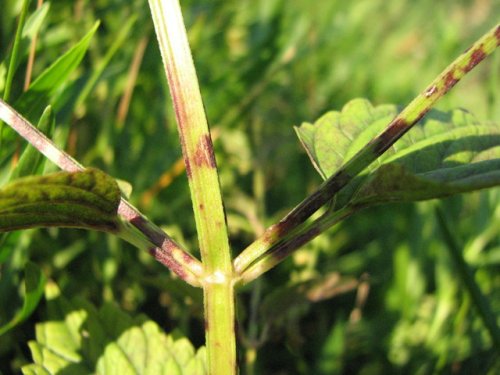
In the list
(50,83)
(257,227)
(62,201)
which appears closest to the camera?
(62,201)

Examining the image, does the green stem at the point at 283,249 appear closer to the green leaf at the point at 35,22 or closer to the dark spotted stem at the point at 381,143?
the dark spotted stem at the point at 381,143

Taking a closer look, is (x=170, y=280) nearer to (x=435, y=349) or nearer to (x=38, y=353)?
(x=38, y=353)

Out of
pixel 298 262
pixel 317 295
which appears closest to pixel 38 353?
pixel 317 295

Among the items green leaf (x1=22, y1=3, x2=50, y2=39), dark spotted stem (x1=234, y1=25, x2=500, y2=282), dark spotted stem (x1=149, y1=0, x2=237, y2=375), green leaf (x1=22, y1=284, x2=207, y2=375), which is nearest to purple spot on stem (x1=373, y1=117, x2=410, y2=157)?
dark spotted stem (x1=234, y1=25, x2=500, y2=282)

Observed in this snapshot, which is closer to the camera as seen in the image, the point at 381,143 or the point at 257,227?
the point at 381,143

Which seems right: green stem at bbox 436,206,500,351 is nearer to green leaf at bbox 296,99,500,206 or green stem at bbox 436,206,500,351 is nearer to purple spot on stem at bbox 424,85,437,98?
green leaf at bbox 296,99,500,206

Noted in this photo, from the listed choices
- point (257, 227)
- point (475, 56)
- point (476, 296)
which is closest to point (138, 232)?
point (475, 56)

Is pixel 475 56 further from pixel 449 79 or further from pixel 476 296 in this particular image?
pixel 476 296
